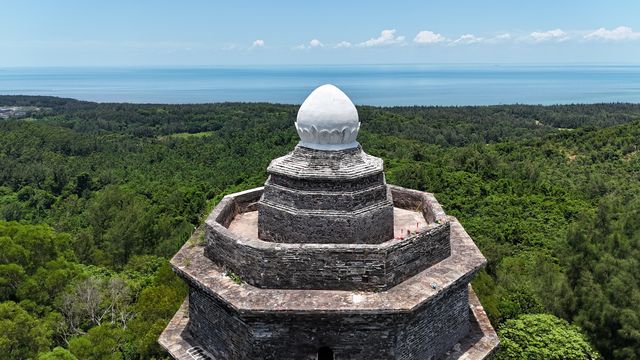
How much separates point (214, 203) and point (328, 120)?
3312 cm

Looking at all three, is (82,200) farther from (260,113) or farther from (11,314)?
(260,113)

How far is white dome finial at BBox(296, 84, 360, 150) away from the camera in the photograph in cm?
875

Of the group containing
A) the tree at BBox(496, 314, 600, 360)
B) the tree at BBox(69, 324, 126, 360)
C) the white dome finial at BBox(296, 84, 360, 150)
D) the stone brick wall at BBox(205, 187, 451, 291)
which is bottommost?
the tree at BBox(69, 324, 126, 360)

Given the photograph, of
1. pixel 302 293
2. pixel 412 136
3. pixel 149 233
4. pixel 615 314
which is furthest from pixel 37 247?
pixel 412 136

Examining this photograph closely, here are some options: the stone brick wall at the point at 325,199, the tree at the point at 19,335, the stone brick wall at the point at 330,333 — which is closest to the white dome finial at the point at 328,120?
the stone brick wall at the point at 325,199

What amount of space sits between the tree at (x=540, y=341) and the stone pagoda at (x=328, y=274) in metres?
8.79

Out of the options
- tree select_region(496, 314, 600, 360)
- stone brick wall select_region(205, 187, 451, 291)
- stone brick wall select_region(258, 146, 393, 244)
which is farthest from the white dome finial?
tree select_region(496, 314, 600, 360)

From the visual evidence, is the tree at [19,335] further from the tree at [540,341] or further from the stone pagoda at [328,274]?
the tree at [540,341]

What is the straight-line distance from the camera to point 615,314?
2092 centimetres

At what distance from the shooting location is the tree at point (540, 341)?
17281 millimetres

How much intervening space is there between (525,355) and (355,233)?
12296mm

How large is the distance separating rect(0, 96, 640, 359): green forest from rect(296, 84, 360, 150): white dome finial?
12.8 m

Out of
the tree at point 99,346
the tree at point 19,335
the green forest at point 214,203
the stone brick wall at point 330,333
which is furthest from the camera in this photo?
the green forest at point 214,203

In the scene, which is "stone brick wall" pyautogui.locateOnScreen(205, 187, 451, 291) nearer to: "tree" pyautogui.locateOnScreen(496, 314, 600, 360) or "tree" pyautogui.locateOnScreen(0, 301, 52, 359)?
"tree" pyautogui.locateOnScreen(496, 314, 600, 360)
